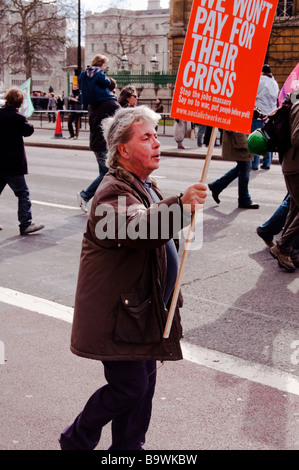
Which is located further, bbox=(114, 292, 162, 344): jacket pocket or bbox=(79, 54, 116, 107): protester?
bbox=(79, 54, 116, 107): protester

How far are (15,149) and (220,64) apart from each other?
5.42 metres

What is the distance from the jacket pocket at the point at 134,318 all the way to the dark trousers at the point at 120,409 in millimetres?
116

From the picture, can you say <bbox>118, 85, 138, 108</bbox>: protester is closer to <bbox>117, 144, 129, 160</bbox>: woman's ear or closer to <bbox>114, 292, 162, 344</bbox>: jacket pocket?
<bbox>117, 144, 129, 160</bbox>: woman's ear

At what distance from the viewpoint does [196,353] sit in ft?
15.5

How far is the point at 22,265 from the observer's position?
717 cm

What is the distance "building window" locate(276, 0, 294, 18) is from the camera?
1570 inches

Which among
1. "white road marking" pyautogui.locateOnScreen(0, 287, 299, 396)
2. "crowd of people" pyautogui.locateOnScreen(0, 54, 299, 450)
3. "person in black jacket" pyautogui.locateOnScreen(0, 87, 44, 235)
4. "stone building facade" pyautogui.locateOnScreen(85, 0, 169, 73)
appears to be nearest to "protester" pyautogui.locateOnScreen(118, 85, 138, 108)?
"person in black jacket" pyautogui.locateOnScreen(0, 87, 44, 235)

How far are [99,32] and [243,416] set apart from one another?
12259cm

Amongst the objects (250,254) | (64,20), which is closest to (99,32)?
(64,20)

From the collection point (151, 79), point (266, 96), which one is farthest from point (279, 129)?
point (151, 79)

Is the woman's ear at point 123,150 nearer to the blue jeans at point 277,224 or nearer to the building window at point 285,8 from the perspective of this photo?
the blue jeans at point 277,224

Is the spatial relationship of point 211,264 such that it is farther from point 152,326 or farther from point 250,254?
point 152,326

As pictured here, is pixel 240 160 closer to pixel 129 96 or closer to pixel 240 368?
pixel 129 96

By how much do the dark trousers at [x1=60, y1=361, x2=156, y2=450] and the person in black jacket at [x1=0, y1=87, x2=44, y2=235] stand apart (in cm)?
560
